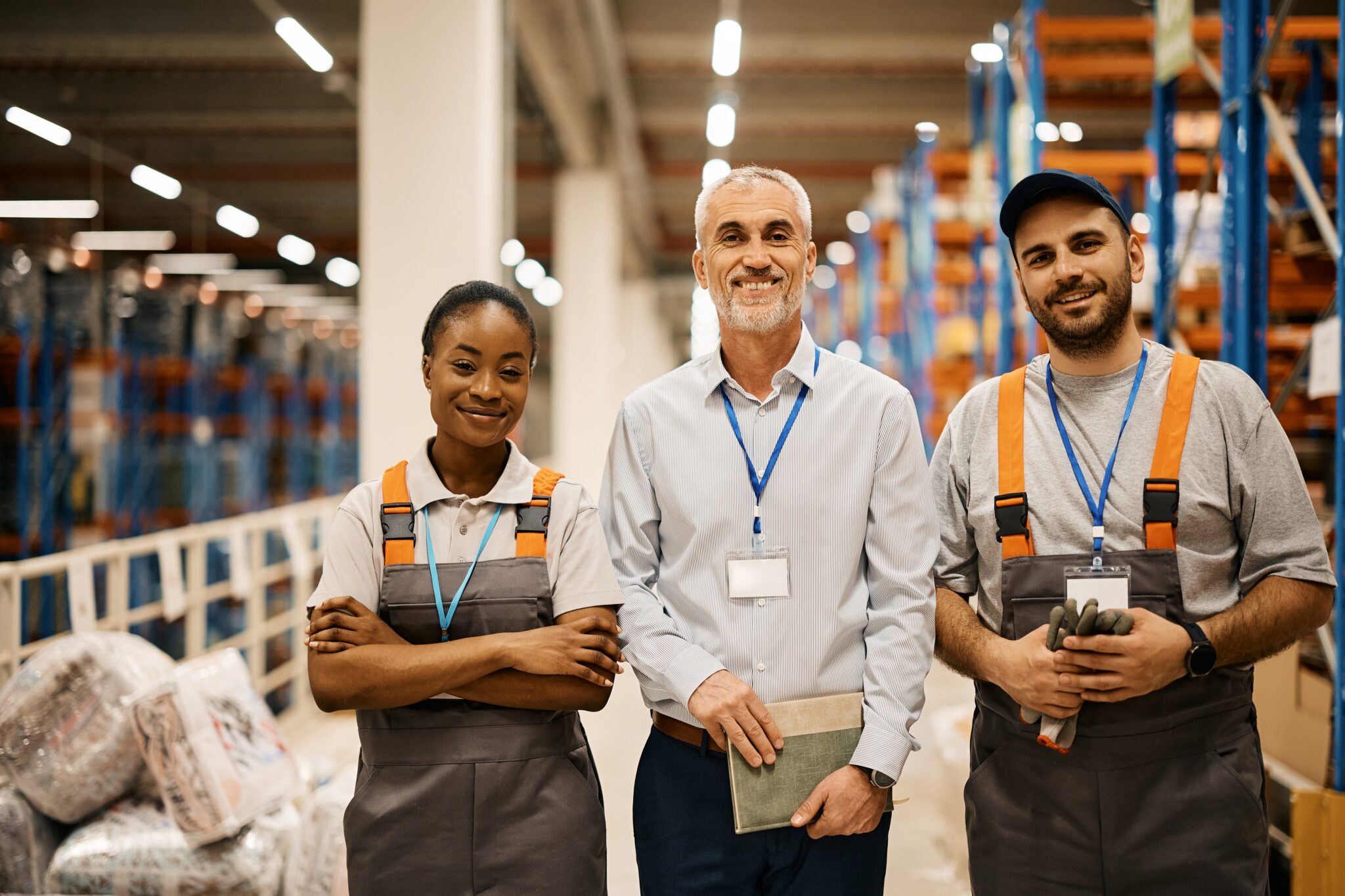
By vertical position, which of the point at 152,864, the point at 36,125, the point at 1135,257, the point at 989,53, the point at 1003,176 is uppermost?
the point at 36,125

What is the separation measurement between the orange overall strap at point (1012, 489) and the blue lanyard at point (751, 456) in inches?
15.0

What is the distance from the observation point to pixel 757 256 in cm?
195

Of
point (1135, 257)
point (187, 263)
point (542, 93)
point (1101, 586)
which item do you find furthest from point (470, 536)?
point (187, 263)

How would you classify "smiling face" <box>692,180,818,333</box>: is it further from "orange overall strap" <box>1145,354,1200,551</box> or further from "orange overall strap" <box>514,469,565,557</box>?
"orange overall strap" <box>1145,354,1200,551</box>

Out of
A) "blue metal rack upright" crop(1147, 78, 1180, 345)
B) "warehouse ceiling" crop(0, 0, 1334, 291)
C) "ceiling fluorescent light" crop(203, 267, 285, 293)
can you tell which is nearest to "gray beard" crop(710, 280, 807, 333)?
"blue metal rack upright" crop(1147, 78, 1180, 345)

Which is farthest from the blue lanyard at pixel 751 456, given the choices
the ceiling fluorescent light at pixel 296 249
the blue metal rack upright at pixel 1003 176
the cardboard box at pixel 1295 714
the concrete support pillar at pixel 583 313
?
the ceiling fluorescent light at pixel 296 249

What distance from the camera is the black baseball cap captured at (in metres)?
1.87

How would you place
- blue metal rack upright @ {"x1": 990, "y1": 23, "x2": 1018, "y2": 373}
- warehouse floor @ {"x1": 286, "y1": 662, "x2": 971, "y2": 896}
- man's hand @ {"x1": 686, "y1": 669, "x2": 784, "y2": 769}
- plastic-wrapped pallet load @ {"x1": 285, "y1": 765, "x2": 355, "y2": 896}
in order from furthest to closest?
blue metal rack upright @ {"x1": 990, "y1": 23, "x2": 1018, "y2": 373}
warehouse floor @ {"x1": 286, "y1": 662, "x2": 971, "y2": 896}
plastic-wrapped pallet load @ {"x1": 285, "y1": 765, "x2": 355, "y2": 896}
man's hand @ {"x1": 686, "y1": 669, "x2": 784, "y2": 769}

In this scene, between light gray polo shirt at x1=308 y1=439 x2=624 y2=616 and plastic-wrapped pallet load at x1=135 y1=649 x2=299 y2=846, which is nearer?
light gray polo shirt at x1=308 y1=439 x2=624 y2=616

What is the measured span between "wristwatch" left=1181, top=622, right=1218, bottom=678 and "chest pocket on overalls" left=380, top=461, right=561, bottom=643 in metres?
1.12

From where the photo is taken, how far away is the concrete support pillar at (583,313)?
1309 cm

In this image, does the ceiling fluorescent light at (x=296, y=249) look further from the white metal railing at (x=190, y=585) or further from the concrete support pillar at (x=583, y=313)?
the white metal railing at (x=190, y=585)

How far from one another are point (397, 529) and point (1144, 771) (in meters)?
1.43

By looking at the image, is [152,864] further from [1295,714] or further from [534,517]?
[1295,714]
